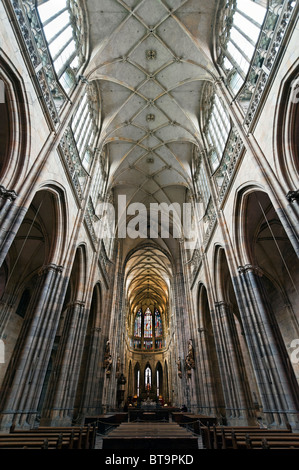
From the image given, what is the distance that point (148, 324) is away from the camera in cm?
4300

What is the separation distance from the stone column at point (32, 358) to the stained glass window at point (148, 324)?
36.7m

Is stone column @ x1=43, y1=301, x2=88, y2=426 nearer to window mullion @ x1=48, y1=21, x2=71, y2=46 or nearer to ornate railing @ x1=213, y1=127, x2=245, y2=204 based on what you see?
ornate railing @ x1=213, y1=127, x2=245, y2=204

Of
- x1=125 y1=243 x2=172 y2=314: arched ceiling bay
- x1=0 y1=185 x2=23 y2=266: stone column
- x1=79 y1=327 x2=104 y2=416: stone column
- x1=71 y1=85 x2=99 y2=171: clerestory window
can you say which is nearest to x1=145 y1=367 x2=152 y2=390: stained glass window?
x1=125 y1=243 x2=172 y2=314: arched ceiling bay

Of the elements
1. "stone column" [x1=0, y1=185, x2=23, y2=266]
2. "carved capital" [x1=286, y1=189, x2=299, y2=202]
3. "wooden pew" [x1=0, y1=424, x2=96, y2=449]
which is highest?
"carved capital" [x1=286, y1=189, x2=299, y2=202]

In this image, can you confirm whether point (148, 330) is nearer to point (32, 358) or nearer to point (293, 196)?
point (32, 358)

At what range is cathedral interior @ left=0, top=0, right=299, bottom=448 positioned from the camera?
6.85 m

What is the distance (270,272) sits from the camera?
13.4 metres

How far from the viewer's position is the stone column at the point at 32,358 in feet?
21.1

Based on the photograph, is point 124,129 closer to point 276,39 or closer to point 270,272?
Answer: point 276,39

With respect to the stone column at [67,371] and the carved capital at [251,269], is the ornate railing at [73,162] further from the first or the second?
the carved capital at [251,269]

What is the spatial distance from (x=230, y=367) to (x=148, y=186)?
15.2 metres

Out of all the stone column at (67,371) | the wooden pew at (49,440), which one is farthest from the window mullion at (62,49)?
the wooden pew at (49,440)

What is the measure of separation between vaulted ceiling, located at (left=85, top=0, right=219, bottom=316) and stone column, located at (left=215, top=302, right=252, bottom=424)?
1056cm
